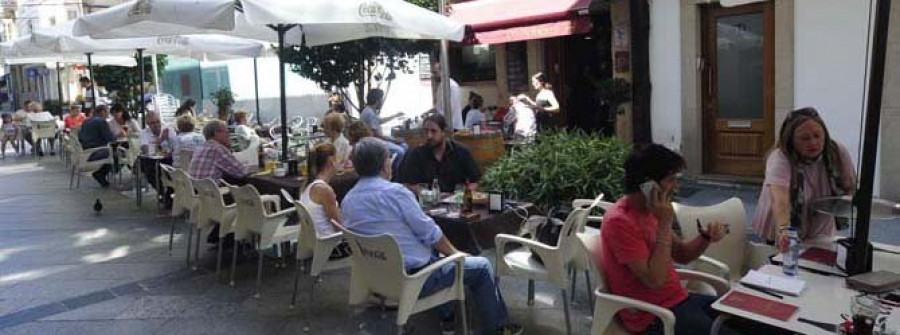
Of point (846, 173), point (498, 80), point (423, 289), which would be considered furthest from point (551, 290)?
point (498, 80)

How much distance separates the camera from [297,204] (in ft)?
13.6

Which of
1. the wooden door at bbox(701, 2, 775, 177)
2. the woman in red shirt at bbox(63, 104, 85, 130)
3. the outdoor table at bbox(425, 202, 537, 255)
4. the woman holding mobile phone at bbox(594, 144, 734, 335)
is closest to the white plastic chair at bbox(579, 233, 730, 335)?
the woman holding mobile phone at bbox(594, 144, 734, 335)

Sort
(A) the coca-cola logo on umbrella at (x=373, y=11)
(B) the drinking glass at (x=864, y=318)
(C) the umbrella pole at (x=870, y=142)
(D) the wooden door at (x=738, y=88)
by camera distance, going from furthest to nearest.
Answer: (D) the wooden door at (x=738, y=88), (A) the coca-cola logo on umbrella at (x=373, y=11), (C) the umbrella pole at (x=870, y=142), (B) the drinking glass at (x=864, y=318)

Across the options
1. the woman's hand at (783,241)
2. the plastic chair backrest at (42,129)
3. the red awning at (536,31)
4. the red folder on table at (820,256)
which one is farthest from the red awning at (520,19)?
the plastic chair backrest at (42,129)

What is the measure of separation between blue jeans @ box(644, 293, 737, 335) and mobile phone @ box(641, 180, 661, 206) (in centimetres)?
45

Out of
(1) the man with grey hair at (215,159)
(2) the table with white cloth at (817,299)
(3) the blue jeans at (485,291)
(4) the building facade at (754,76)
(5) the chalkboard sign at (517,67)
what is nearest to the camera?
(2) the table with white cloth at (817,299)

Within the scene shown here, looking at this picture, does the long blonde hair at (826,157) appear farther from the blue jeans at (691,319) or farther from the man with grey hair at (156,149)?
the man with grey hair at (156,149)

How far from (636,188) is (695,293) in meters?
0.65

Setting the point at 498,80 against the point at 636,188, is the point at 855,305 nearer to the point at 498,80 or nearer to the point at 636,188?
the point at 636,188

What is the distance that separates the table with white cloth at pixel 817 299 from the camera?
2.26 metres

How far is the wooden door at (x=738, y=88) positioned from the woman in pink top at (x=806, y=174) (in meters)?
4.97

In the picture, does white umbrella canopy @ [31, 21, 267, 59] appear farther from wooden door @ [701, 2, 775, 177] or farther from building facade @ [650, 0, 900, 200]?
wooden door @ [701, 2, 775, 177]

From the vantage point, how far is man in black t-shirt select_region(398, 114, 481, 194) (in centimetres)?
536

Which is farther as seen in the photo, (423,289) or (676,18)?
(676,18)
